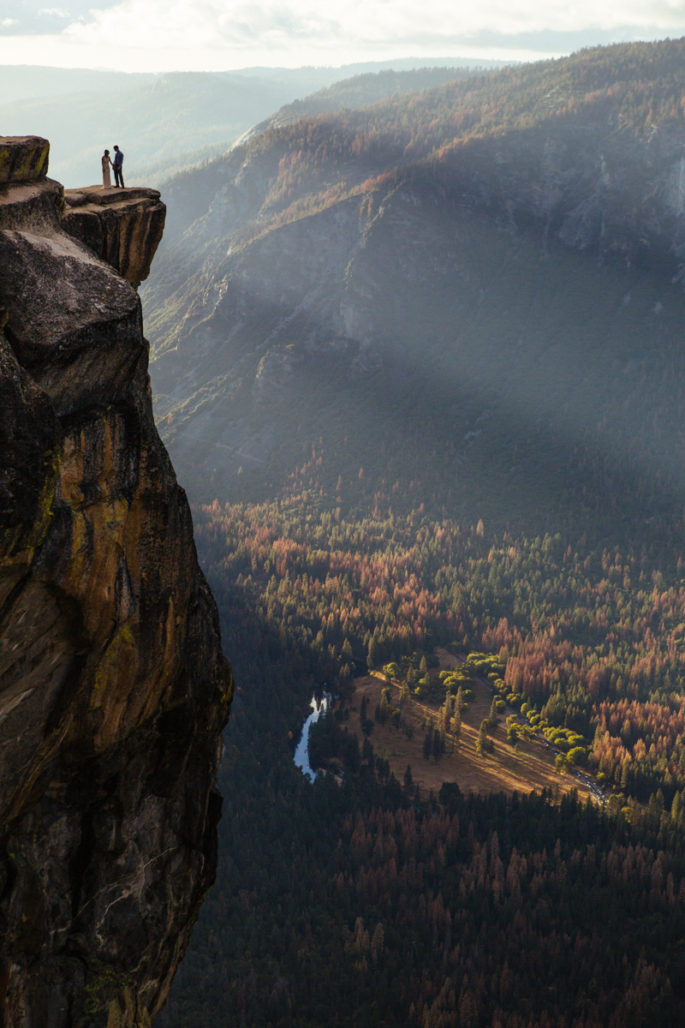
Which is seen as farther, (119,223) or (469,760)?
(469,760)

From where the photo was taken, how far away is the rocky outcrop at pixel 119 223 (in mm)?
33812

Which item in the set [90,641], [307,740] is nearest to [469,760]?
[307,740]

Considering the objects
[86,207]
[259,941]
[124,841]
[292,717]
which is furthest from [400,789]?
[86,207]

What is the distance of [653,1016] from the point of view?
102 meters

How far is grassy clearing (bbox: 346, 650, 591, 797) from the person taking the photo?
529 feet

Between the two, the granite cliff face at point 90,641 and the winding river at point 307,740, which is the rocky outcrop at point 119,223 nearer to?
the granite cliff face at point 90,641

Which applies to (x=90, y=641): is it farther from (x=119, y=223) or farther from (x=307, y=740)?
(x=307, y=740)

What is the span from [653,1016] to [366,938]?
3276cm

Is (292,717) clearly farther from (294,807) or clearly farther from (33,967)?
(33,967)

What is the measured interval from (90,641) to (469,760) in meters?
145

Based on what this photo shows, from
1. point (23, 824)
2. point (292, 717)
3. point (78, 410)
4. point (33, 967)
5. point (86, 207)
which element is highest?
point (86, 207)

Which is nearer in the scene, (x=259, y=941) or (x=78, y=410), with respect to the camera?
(x=78, y=410)

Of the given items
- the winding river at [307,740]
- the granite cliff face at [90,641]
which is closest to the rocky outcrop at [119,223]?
the granite cliff face at [90,641]

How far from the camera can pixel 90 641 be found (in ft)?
104
